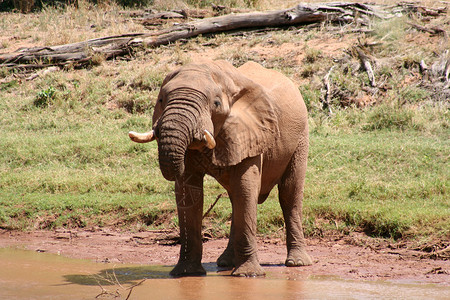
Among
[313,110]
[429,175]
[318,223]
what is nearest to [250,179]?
[318,223]

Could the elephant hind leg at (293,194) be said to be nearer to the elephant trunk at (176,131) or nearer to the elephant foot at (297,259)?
the elephant foot at (297,259)

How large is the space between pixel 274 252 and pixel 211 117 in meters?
2.62

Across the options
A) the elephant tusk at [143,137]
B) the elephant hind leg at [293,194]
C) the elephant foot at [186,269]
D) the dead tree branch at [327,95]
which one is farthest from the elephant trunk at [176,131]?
the dead tree branch at [327,95]

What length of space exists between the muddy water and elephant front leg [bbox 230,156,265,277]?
0.50 ft

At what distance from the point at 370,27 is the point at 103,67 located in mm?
6832

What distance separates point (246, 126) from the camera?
20.4ft

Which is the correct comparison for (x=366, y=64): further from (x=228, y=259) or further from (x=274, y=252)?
(x=228, y=259)

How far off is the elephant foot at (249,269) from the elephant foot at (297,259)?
748 mm

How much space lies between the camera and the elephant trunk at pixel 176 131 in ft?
16.9

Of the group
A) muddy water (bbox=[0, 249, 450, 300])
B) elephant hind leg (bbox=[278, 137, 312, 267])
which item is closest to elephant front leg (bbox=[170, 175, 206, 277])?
muddy water (bbox=[0, 249, 450, 300])

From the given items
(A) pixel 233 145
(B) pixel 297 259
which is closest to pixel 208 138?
(A) pixel 233 145

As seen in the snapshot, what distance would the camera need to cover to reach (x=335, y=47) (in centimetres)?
1591

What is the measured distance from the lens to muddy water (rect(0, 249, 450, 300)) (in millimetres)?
5699

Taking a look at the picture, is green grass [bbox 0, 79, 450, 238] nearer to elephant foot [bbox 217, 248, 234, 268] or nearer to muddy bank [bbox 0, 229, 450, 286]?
muddy bank [bbox 0, 229, 450, 286]
